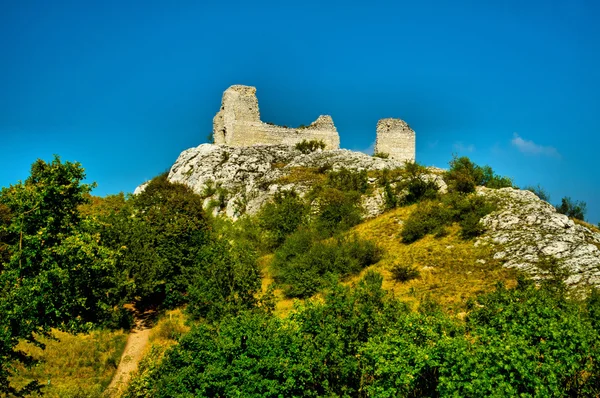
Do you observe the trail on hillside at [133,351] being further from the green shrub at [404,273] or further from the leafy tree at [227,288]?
the green shrub at [404,273]

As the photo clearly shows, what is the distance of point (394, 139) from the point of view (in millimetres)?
46219

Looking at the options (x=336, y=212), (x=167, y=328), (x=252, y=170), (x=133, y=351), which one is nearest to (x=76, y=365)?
(x=133, y=351)

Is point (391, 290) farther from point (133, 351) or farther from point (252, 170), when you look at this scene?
point (252, 170)

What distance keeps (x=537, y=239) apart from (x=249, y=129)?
97.6 ft

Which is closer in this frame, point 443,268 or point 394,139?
point 443,268

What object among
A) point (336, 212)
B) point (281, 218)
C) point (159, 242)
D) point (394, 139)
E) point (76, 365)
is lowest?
point (76, 365)

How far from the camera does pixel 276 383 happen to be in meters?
10.9

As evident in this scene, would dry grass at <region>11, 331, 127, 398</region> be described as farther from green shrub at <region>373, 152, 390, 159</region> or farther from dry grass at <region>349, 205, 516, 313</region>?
green shrub at <region>373, 152, 390, 159</region>

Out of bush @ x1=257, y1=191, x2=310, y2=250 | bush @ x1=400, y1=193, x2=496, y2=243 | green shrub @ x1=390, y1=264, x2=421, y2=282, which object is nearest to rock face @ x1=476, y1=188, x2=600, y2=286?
bush @ x1=400, y1=193, x2=496, y2=243

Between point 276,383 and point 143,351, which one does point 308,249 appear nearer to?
point 143,351

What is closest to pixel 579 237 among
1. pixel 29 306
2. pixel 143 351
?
pixel 143 351

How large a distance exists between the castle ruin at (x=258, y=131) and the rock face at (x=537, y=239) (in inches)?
786

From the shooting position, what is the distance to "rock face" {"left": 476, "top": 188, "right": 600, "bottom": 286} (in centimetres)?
1981

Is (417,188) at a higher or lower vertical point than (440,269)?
higher
